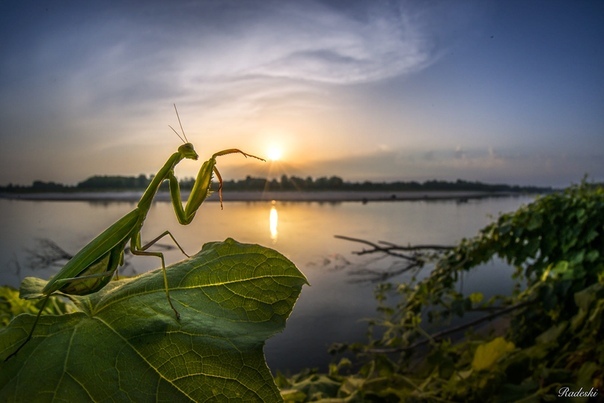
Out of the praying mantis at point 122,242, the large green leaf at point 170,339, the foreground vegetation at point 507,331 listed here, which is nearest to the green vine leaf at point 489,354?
the foreground vegetation at point 507,331

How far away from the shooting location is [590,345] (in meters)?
1.90

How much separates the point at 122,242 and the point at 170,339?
36cm

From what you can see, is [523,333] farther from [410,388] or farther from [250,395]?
[250,395]

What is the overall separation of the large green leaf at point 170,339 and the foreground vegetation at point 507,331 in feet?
2.10

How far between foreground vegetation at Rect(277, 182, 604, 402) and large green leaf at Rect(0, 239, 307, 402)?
641mm

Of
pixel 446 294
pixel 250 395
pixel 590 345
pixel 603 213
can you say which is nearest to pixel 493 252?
pixel 446 294

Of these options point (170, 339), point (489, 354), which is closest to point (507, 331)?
point (489, 354)

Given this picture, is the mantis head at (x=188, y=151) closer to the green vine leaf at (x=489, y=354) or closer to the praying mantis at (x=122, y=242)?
the praying mantis at (x=122, y=242)

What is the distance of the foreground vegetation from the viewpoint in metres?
1.53

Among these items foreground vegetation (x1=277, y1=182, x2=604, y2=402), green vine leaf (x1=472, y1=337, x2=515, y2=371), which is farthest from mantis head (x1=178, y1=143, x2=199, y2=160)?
green vine leaf (x1=472, y1=337, x2=515, y2=371)

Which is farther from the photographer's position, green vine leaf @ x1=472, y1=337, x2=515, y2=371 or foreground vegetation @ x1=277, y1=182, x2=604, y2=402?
Result: green vine leaf @ x1=472, y1=337, x2=515, y2=371

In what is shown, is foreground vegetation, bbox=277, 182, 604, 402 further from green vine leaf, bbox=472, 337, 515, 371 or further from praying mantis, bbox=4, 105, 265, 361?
praying mantis, bbox=4, 105, 265, 361

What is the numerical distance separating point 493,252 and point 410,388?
7.37 ft

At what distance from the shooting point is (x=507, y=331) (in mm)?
3068
